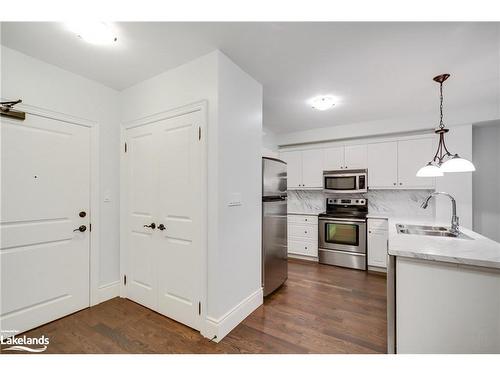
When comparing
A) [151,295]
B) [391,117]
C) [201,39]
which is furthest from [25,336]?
[391,117]

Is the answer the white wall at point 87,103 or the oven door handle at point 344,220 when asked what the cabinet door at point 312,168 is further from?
the white wall at point 87,103

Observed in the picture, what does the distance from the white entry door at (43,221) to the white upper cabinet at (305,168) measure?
3503 mm

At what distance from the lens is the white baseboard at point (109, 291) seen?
2.46 m

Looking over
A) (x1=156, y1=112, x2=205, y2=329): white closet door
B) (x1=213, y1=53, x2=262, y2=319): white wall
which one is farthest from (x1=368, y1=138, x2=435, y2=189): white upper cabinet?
(x1=156, y1=112, x2=205, y2=329): white closet door

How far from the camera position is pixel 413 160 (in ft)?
11.8

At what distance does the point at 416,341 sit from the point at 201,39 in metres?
2.72

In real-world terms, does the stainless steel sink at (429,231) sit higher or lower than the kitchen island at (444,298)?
higher

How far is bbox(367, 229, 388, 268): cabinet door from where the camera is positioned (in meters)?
3.54

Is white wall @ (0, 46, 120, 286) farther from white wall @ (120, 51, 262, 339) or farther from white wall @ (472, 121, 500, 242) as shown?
white wall @ (472, 121, 500, 242)

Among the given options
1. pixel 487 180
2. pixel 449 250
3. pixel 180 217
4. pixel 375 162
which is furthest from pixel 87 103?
pixel 487 180

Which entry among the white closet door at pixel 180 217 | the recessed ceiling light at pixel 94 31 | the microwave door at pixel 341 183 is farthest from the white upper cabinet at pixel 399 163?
the recessed ceiling light at pixel 94 31

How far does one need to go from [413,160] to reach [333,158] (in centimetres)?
126

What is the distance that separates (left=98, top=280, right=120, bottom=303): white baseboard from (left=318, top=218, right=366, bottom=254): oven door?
3.24m

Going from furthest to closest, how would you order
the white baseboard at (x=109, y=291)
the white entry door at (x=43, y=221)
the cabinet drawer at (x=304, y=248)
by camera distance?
1. the cabinet drawer at (x=304, y=248)
2. the white baseboard at (x=109, y=291)
3. the white entry door at (x=43, y=221)
